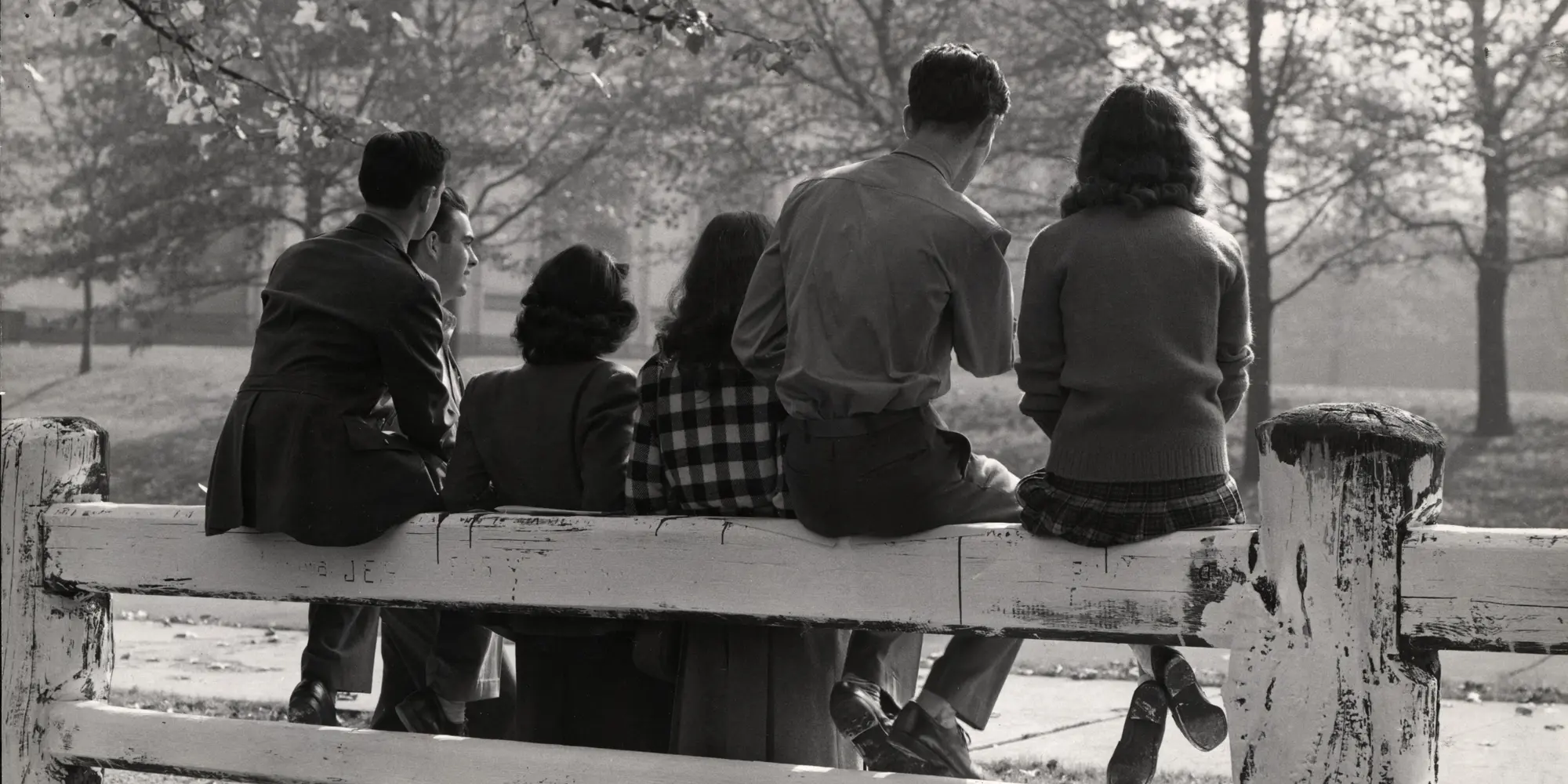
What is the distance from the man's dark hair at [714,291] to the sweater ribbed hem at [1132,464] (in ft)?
2.78

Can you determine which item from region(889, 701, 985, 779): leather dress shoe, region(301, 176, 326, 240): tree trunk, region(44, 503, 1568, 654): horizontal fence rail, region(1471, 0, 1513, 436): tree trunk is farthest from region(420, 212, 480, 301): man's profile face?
region(301, 176, 326, 240): tree trunk

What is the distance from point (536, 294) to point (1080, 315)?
1.46m

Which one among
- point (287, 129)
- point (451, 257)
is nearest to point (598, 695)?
point (451, 257)

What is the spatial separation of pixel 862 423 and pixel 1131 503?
0.56 meters

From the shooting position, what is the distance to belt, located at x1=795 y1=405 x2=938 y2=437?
10.1ft

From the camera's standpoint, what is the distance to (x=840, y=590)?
277 cm

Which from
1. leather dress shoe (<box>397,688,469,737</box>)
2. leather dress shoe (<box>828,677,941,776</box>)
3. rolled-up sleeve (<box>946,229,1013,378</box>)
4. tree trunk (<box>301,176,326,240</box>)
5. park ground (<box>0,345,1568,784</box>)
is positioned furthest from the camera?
tree trunk (<box>301,176,326,240</box>)

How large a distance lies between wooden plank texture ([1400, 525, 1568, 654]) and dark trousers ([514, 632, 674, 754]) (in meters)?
2.07

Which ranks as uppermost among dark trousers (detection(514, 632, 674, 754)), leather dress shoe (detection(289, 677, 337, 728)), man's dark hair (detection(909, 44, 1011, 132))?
man's dark hair (detection(909, 44, 1011, 132))

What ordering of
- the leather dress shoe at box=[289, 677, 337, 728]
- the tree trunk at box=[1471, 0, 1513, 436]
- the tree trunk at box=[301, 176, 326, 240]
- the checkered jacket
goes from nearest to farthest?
the checkered jacket < the leather dress shoe at box=[289, 677, 337, 728] < the tree trunk at box=[1471, 0, 1513, 436] < the tree trunk at box=[301, 176, 326, 240]

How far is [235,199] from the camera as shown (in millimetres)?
18688

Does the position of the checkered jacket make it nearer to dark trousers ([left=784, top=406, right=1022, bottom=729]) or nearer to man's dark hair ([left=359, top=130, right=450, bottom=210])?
dark trousers ([left=784, top=406, right=1022, bottom=729])

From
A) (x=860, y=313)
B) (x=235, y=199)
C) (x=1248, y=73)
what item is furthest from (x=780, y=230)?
(x=235, y=199)

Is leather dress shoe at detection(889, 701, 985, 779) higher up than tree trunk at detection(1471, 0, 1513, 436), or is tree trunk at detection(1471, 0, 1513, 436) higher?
tree trunk at detection(1471, 0, 1513, 436)
